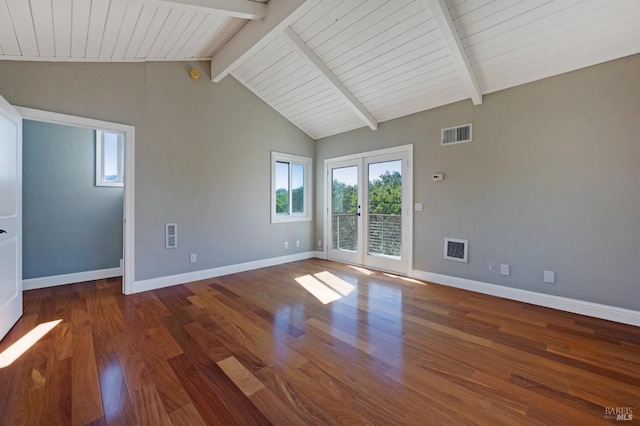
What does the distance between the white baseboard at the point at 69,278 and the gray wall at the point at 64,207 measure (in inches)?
2.4

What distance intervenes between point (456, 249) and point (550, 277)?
40.1 inches

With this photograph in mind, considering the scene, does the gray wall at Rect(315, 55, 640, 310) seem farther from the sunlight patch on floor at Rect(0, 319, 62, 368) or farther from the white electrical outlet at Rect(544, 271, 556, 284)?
the sunlight patch on floor at Rect(0, 319, 62, 368)

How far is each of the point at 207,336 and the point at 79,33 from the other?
3.10m

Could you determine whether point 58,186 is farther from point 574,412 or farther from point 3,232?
point 574,412

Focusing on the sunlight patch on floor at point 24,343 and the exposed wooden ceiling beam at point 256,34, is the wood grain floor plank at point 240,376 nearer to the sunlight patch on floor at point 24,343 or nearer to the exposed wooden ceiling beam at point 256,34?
the sunlight patch on floor at point 24,343

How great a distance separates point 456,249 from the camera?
12.3ft

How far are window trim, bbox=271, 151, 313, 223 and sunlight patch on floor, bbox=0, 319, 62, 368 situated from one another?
123 inches

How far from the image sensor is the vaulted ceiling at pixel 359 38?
7.91 ft

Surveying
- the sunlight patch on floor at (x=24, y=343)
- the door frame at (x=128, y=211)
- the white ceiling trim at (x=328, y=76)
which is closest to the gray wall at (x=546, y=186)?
the white ceiling trim at (x=328, y=76)

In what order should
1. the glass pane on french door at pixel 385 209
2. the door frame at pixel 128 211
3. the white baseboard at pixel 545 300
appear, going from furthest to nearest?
the glass pane on french door at pixel 385 209, the door frame at pixel 128 211, the white baseboard at pixel 545 300

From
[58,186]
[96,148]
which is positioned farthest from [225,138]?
[58,186]

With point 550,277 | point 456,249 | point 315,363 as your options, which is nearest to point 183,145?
point 315,363

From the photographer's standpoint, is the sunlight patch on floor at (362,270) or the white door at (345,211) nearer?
the sunlight patch on floor at (362,270)

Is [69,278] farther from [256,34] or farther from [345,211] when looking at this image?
[345,211]
